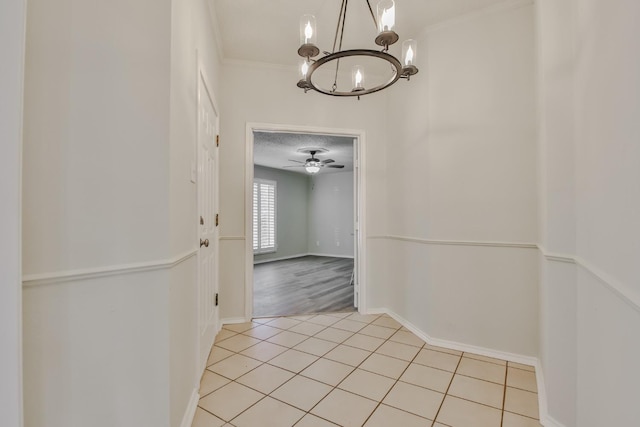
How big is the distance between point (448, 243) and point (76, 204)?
7.92 feet

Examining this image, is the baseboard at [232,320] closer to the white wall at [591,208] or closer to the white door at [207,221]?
the white door at [207,221]

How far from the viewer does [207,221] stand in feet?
7.64

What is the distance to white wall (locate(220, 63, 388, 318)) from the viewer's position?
3.00 metres

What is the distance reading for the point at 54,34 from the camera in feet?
3.37

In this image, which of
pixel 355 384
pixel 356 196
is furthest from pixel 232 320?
pixel 356 196

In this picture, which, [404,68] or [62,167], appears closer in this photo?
[62,167]

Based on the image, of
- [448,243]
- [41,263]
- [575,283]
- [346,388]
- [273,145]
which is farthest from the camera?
[273,145]

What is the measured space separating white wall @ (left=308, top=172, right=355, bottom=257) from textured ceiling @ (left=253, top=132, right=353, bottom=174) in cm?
98

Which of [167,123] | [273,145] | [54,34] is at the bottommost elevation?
[167,123]

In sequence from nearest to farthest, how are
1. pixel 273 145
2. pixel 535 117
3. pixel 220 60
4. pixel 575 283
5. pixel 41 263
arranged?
1. pixel 41 263
2. pixel 575 283
3. pixel 535 117
4. pixel 220 60
5. pixel 273 145

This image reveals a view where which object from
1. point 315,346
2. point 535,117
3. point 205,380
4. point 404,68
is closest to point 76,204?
point 205,380

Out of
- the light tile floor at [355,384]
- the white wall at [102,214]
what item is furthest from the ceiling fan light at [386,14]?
the light tile floor at [355,384]

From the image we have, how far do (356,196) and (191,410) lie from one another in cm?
241

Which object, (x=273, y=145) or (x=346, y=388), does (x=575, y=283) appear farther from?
(x=273, y=145)
